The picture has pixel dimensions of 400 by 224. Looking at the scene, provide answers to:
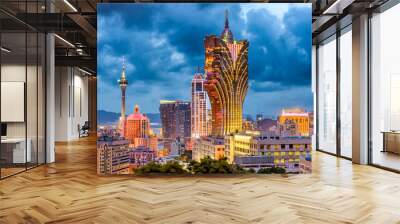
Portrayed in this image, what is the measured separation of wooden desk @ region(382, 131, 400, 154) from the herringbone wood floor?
0.52m

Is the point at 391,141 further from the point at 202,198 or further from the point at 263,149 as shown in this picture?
the point at 202,198

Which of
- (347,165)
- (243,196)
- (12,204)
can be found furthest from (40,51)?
(347,165)

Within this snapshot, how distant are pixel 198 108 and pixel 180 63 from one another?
0.89 metres

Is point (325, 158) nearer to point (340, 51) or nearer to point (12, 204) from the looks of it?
point (340, 51)

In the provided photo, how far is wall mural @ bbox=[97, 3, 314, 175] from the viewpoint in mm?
7031

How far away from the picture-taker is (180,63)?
7105 mm

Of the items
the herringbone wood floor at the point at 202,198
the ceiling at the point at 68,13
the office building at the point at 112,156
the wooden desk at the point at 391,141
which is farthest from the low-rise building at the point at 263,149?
the ceiling at the point at 68,13

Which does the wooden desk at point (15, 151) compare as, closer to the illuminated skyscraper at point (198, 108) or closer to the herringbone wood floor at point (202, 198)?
the herringbone wood floor at point (202, 198)

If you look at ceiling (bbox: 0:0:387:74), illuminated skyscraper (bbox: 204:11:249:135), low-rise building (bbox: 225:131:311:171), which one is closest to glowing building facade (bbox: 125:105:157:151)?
illuminated skyscraper (bbox: 204:11:249:135)

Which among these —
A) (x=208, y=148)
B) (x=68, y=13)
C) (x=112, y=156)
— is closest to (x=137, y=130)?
(x=112, y=156)

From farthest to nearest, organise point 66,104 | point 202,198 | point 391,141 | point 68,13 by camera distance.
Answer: point 66,104 → point 68,13 → point 391,141 → point 202,198

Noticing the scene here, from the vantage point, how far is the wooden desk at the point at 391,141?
7.25 meters

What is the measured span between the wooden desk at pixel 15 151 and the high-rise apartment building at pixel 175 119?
2.69 metres

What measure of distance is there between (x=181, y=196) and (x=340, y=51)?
6661 mm
